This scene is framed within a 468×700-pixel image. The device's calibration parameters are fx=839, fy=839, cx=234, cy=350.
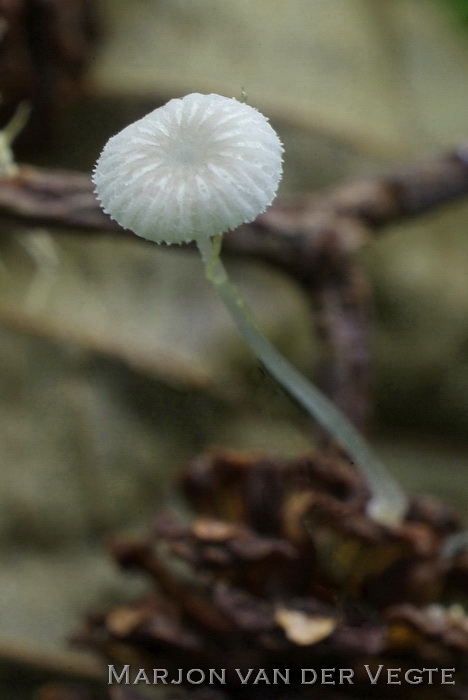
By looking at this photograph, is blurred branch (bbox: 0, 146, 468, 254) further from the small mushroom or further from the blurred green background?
the small mushroom

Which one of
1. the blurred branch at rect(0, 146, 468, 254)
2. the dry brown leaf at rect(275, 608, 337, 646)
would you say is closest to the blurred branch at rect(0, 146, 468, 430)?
the blurred branch at rect(0, 146, 468, 254)

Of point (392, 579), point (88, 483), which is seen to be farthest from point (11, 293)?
point (392, 579)

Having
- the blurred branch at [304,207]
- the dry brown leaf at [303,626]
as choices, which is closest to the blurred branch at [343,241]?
the blurred branch at [304,207]

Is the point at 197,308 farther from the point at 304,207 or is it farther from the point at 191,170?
the point at 191,170

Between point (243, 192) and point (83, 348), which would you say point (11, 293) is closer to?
Answer: point (83, 348)

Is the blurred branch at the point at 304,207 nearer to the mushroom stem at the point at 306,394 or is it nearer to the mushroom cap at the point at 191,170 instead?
the mushroom stem at the point at 306,394

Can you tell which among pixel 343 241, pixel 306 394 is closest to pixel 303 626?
pixel 306 394
